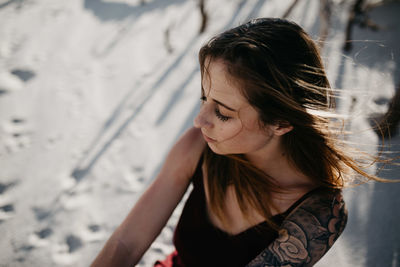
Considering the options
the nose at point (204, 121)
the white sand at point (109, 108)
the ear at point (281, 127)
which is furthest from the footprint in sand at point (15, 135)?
the ear at point (281, 127)

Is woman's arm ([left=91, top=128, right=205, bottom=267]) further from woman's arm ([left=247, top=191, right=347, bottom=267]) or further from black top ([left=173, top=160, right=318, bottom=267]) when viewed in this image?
woman's arm ([left=247, top=191, right=347, bottom=267])

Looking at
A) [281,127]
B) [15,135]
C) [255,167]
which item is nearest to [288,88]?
[281,127]

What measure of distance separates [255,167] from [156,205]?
0.48 meters

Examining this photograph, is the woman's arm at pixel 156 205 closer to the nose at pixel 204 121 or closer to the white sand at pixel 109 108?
the nose at pixel 204 121

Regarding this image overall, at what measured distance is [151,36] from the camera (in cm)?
373

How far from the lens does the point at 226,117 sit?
842 millimetres

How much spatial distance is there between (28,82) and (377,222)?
3728 millimetres

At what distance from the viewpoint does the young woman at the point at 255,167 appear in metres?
0.78

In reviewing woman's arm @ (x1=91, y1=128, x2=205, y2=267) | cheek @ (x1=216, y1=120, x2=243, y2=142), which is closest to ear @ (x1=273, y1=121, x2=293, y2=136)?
cheek @ (x1=216, y1=120, x2=243, y2=142)

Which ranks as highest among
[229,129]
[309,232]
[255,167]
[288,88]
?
[288,88]

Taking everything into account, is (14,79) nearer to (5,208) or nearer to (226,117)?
(5,208)

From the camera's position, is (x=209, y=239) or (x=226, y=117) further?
(x=209, y=239)

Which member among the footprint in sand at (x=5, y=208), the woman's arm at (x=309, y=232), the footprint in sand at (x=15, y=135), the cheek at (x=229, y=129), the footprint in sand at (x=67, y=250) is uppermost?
the cheek at (x=229, y=129)

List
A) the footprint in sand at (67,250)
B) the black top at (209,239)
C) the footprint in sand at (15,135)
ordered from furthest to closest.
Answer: the footprint in sand at (15,135)
the footprint in sand at (67,250)
the black top at (209,239)
